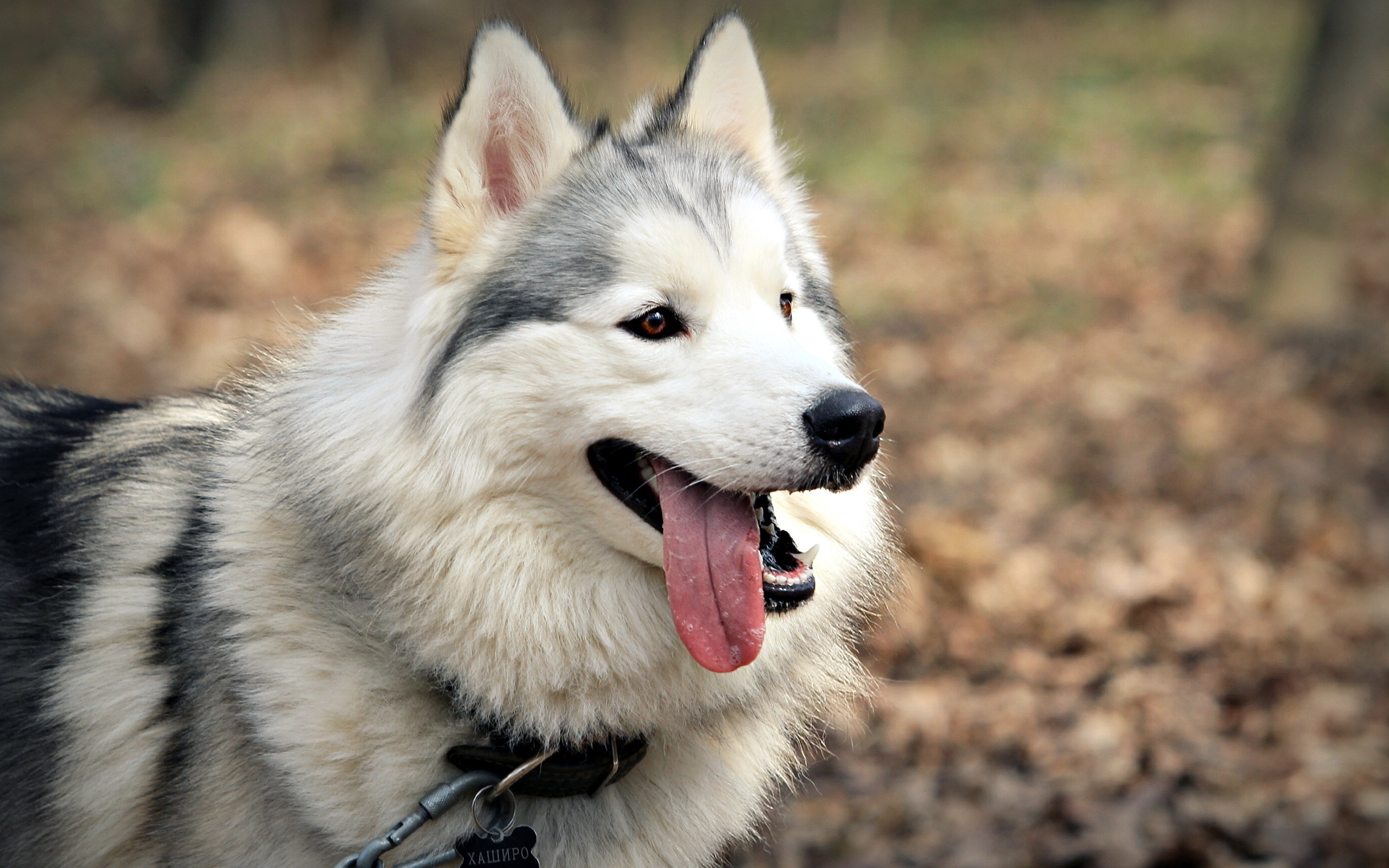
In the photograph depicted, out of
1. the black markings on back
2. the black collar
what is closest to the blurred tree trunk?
the black collar

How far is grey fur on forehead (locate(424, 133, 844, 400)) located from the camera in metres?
2.35

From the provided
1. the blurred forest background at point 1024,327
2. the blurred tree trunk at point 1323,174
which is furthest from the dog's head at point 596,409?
the blurred tree trunk at point 1323,174

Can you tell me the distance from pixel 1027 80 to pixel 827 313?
15.1 m

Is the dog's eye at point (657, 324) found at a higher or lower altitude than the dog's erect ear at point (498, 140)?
lower

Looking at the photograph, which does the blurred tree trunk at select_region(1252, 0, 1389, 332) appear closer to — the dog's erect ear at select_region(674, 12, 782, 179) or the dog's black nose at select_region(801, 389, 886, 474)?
the dog's erect ear at select_region(674, 12, 782, 179)

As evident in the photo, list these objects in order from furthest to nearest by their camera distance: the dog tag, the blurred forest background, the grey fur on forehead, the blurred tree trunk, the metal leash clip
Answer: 1. the blurred tree trunk
2. the blurred forest background
3. the grey fur on forehead
4. the dog tag
5. the metal leash clip

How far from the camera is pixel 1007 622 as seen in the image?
4770 millimetres

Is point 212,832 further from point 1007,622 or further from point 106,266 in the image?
point 106,266

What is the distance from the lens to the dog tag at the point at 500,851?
2139mm

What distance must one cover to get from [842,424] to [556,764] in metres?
1.00

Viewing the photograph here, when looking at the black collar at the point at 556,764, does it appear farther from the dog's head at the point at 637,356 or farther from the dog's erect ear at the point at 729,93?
the dog's erect ear at the point at 729,93

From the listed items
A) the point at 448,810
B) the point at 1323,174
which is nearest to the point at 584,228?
the point at 448,810

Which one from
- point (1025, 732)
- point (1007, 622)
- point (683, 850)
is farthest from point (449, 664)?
point (1007, 622)

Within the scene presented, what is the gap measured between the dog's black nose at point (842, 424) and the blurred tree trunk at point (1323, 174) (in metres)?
7.00
